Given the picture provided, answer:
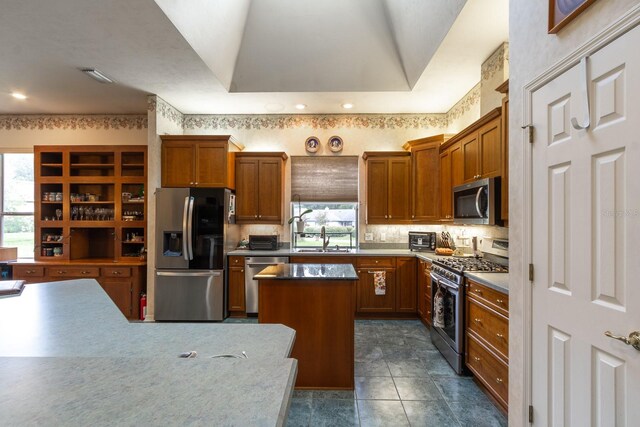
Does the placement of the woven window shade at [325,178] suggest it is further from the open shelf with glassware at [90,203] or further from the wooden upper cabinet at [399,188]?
the open shelf with glassware at [90,203]

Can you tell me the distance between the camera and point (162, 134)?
4211 mm

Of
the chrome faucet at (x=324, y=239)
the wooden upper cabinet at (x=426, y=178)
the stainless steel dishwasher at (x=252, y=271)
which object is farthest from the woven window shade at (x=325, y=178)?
→ the stainless steel dishwasher at (x=252, y=271)

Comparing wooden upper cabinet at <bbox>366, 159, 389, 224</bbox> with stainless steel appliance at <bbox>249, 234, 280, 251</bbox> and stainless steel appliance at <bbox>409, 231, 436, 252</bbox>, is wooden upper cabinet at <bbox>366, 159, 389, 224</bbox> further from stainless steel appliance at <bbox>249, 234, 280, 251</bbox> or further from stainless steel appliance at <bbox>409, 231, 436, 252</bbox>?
stainless steel appliance at <bbox>249, 234, 280, 251</bbox>

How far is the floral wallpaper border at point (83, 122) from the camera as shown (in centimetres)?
477

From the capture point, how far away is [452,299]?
2.88m

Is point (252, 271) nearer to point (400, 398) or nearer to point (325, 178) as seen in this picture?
point (325, 178)

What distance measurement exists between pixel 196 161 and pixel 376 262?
9.46ft

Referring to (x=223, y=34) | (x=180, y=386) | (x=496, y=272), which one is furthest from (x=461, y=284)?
(x=223, y=34)

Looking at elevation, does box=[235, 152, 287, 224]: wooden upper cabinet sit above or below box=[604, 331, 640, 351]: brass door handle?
above

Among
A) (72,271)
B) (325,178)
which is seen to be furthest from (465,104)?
(72,271)

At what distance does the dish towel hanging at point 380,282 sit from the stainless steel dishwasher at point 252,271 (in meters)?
1.26

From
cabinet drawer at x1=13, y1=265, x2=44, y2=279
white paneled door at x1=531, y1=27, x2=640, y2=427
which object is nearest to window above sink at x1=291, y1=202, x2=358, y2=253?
white paneled door at x1=531, y1=27, x2=640, y2=427

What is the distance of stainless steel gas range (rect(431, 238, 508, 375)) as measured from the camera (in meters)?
2.73

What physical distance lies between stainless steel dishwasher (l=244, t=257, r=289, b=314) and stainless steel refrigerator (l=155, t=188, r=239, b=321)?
33 cm
